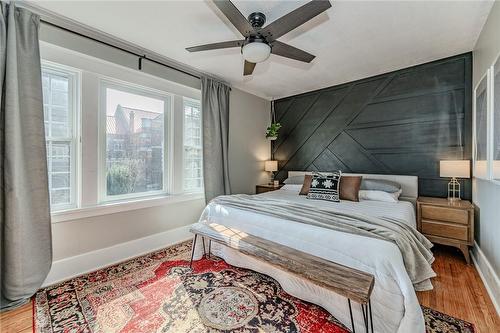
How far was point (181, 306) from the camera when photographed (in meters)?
1.74

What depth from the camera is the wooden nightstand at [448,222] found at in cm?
242

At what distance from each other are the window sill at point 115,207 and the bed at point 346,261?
1028 millimetres

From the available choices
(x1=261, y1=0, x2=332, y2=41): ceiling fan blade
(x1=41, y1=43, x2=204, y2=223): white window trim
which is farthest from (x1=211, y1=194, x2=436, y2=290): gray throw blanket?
(x1=41, y1=43, x2=204, y2=223): white window trim

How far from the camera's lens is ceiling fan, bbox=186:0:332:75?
5.11ft

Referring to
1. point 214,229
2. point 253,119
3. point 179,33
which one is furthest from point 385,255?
point 253,119

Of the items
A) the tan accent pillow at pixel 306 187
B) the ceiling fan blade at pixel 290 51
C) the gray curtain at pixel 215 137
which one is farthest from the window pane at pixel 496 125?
the gray curtain at pixel 215 137

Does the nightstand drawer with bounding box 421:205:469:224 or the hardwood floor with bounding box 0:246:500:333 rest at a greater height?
the nightstand drawer with bounding box 421:205:469:224

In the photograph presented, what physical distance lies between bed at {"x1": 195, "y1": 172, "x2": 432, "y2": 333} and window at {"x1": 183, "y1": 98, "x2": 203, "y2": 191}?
47.5 inches

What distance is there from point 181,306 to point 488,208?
9.68 feet

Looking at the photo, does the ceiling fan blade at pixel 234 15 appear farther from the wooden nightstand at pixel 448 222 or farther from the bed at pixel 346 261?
the wooden nightstand at pixel 448 222

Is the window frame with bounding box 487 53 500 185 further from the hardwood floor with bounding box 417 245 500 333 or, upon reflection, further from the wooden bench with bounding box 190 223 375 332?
the wooden bench with bounding box 190 223 375 332

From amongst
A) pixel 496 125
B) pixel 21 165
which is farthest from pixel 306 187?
pixel 21 165

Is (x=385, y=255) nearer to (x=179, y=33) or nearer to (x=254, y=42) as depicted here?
(x=254, y=42)

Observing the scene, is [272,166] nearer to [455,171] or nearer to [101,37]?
[455,171]
